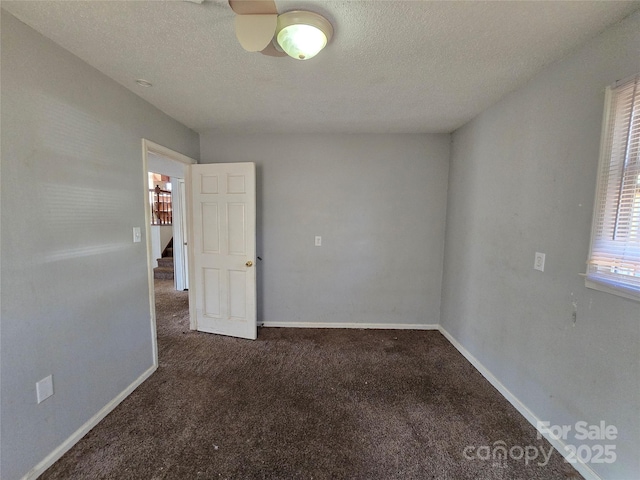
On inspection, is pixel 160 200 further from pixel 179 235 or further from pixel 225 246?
pixel 225 246

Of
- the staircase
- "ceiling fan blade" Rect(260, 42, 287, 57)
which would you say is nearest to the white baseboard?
"ceiling fan blade" Rect(260, 42, 287, 57)

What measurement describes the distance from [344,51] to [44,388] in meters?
2.58

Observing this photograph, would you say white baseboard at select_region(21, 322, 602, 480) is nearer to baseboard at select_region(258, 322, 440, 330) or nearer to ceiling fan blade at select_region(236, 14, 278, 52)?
baseboard at select_region(258, 322, 440, 330)

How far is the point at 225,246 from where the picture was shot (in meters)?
2.92

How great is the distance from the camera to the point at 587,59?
141 centimetres

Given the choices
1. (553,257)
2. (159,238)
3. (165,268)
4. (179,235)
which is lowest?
(165,268)

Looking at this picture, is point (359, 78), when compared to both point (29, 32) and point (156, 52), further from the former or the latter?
point (29, 32)

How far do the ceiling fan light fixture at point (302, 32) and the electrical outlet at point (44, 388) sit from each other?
226 centimetres

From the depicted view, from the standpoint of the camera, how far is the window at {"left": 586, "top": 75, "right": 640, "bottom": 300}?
119cm

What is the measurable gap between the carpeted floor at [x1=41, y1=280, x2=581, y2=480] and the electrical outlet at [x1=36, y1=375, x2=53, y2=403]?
40 cm

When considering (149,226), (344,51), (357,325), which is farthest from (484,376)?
(149,226)

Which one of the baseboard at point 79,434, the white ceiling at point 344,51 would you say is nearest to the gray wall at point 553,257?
the white ceiling at point 344,51

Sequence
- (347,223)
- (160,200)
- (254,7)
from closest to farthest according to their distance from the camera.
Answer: (254,7) < (347,223) < (160,200)

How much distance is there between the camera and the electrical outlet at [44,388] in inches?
54.9
